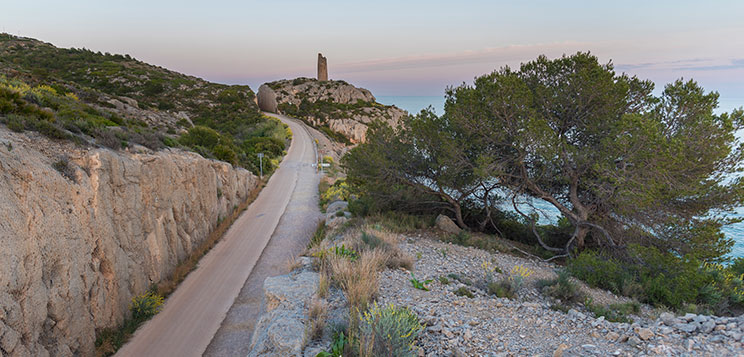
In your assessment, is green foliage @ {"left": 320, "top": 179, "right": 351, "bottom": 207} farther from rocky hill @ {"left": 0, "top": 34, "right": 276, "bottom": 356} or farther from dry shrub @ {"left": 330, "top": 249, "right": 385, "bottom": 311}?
dry shrub @ {"left": 330, "top": 249, "right": 385, "bottom": 311}

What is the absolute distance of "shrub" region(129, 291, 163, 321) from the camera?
1084 centimetres

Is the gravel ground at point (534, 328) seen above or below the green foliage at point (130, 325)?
above

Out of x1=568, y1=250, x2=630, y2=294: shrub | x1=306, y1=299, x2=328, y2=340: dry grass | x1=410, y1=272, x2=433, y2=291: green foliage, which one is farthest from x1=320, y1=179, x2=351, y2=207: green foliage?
x1=306, y1=299, x2=328, y2=340: dry grass

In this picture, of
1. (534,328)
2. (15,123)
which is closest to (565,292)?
(534,328)

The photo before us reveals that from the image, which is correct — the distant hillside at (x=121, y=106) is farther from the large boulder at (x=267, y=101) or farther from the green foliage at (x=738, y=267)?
the green foliage at (x=738, y=267)

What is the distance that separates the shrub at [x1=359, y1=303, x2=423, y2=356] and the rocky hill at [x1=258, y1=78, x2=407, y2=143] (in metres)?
57.6

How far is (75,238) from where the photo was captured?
8.79 m

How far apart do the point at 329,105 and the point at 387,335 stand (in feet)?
267

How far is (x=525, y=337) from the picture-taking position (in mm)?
5371

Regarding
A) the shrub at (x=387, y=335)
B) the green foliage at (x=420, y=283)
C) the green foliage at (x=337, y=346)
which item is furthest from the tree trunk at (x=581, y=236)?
the green foliage at (x=337, y=346)

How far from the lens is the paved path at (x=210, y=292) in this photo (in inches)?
395

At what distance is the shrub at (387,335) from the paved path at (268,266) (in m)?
3.25

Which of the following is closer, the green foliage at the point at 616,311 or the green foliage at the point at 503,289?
the green foliage at the point at 616,311

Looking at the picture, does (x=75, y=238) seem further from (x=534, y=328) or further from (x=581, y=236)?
(x=581, y=236)
